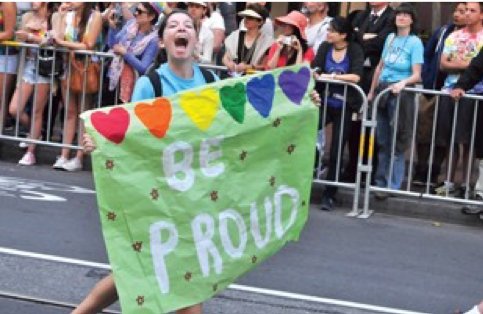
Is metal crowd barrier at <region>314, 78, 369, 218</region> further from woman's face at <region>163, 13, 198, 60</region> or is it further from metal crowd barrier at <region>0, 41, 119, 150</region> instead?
woman's face at <region>163, 13, 198, 60</region>

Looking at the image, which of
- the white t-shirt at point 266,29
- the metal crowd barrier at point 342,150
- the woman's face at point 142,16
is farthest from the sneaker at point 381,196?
the woman's face at point 142,16

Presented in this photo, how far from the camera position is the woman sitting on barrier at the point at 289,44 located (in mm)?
11688

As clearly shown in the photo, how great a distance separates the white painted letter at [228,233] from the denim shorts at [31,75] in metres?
7.21

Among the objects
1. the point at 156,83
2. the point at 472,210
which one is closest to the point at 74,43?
the point at 472,210

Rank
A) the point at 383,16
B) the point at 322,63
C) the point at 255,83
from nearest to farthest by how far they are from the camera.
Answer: the point at 255,83, the point at 322,63, the point at 383,16

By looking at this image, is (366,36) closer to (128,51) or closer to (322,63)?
(322,63)

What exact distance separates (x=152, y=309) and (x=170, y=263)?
0.78 feet

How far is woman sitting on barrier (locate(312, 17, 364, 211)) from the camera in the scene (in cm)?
1155

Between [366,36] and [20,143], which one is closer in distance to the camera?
[366,36]

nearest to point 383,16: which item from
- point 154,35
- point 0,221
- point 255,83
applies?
point 154,35

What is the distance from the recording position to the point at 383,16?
41.3 feet

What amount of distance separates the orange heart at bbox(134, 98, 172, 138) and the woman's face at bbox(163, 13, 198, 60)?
0.36 meters

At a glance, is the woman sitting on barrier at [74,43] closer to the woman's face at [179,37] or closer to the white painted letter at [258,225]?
the woman's face at [179,37]

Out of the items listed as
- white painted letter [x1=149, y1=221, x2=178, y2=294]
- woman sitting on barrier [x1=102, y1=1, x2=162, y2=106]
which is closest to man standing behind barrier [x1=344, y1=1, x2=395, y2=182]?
woman sitting on barrier [x1=102, y1=1, x2=162, y2=106]
